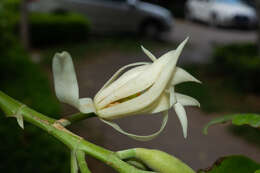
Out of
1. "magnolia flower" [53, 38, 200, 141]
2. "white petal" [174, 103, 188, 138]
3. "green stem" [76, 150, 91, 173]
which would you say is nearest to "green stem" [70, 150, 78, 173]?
"green stem" [76, 150, 91, 173]

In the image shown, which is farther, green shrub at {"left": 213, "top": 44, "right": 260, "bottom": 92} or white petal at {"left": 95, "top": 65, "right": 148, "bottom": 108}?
green shrub at {"left": 213, "top": 44, "right": 260, "bottom": 92}

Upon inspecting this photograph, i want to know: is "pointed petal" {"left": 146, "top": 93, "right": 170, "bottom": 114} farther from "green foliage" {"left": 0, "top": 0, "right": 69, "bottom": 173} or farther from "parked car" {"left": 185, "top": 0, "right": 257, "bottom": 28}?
"parked car" {"left": 185, "top": 0, "right": 257, "bottom": 28}

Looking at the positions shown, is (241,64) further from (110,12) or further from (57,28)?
(110,12)

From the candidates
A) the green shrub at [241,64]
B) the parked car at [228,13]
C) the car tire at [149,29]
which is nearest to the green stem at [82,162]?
the green shrub at [241,64]

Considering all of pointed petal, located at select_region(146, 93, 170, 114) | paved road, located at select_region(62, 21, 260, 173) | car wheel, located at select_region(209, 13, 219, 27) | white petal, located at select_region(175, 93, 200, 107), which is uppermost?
pointed petal, located at select_region(146, 93, 170, 114)

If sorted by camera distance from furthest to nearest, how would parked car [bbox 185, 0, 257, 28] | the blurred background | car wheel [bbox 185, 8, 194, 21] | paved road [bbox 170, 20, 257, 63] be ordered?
car wheel [bbox 185, 8, 194, 21]
parked car [bbox 185, 0, 257, 28]
paved road [bbox 170, 20, 257, 63]
the blurred background
